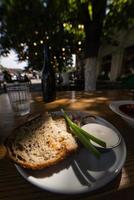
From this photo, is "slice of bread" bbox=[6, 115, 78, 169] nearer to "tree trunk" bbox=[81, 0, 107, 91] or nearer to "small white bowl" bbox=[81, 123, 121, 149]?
"small white bowl" bbox=[81, 123, 121, 149]

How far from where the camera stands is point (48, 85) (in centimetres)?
105

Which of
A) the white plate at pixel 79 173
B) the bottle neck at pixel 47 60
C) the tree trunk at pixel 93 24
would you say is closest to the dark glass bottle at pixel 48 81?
the bottle neck at pixel 47 60

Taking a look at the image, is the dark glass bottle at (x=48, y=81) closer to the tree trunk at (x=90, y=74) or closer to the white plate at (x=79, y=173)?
the white plate at (x=79, y=173)

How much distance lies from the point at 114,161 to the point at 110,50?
9.59 m

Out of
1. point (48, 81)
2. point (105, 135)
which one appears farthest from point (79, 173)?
point (48, 81)

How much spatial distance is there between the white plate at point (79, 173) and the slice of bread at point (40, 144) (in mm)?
19

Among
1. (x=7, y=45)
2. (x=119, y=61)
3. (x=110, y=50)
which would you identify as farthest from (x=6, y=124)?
(x=110, y=50)

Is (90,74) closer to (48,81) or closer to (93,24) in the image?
(93,24)

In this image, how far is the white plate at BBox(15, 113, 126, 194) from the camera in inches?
10.7

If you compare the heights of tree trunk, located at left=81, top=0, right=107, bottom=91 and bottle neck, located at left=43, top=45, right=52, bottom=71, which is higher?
tree trunk, located at left=81, top=0, right=107, bottom=91

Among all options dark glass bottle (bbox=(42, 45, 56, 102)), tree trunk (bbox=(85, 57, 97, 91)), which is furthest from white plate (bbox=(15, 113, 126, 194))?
tree trunk (bbox=(85, 57, 97, 91))

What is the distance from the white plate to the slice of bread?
0.06ft

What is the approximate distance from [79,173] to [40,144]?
0.43 feet

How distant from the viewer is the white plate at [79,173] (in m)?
0.27
